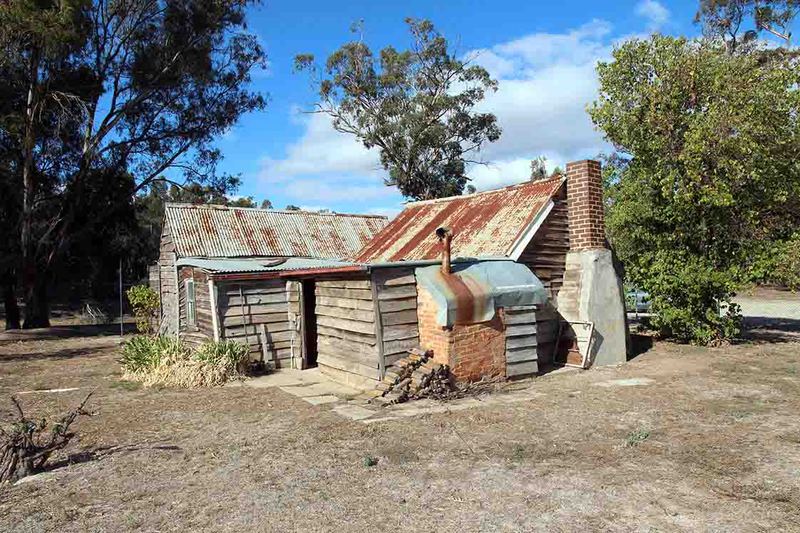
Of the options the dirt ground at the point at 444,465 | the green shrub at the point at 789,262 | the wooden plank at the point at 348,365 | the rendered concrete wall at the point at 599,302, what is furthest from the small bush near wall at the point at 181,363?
the green shrub at the point at 789,262

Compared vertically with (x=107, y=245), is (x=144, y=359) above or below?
below

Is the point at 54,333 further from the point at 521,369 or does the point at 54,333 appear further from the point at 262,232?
the point at 521,369

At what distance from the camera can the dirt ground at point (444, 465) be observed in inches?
197

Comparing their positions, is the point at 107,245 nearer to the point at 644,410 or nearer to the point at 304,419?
the point at 304,419

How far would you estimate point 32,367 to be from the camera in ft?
48.4

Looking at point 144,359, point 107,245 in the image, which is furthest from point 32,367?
point 107,245

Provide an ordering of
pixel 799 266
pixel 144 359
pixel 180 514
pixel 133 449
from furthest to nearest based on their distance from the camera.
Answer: pixel 799 266 < pixel 144 359 < pixel 133 449 < pixel 180 514

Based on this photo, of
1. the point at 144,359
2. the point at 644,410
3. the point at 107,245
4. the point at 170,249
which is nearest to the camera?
the point at 644,410

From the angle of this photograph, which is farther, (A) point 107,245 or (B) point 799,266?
(A) point 107,245

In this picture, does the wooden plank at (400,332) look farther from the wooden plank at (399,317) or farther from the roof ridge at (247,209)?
the roof ridge at (247,209)

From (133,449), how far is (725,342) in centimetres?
1337

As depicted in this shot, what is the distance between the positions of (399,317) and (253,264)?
637cm

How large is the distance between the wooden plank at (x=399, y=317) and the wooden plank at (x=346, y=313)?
0.24 metres

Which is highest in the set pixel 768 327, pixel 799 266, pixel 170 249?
pixel 170 249
